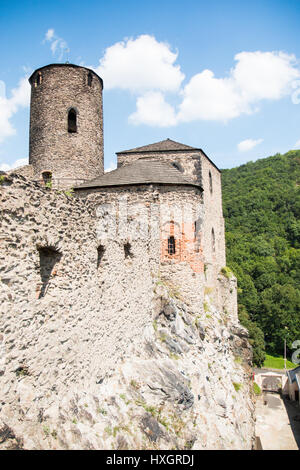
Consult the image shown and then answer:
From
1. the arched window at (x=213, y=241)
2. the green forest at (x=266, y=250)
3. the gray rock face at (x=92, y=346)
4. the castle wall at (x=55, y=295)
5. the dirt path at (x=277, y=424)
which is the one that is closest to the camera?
the castle wall at (x=55, y=295)

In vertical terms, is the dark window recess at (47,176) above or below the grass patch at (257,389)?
above

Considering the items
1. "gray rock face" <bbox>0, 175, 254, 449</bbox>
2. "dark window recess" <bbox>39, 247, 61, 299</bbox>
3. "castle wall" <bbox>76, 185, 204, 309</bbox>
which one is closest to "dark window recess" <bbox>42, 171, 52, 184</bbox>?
"castle wall" <bbox>76, 185, 204, 309</bbox>

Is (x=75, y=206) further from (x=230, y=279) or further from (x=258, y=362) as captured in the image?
(x=258, y=362)

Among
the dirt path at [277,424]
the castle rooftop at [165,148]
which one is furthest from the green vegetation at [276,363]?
the castle rooftop at [165,148]

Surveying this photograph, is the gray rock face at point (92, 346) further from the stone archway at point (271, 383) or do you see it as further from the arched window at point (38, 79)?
the stone archway at point (271, 383)

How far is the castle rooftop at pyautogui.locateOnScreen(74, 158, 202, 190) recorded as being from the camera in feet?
42.3

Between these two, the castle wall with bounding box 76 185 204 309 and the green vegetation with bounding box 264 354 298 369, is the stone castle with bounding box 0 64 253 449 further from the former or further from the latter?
the green vegetation with bounding box 264 354 298 369

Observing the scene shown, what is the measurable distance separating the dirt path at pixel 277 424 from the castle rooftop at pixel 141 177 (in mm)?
16019

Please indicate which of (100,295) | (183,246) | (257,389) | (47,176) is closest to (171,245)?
(183,246)

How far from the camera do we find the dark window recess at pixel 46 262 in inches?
232

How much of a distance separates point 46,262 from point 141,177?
25.1 feet

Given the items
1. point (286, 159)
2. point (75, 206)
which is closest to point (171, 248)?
point (75, 206)

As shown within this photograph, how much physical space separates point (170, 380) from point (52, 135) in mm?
12623

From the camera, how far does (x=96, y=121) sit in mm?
18016
